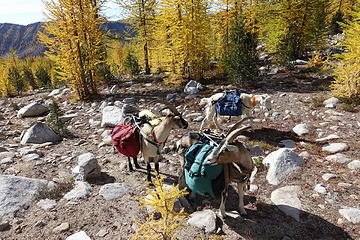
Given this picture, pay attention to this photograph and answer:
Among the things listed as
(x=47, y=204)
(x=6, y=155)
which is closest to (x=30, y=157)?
(x=6, y=155)

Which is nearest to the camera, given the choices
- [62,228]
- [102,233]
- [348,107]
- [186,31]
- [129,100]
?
[102,233]

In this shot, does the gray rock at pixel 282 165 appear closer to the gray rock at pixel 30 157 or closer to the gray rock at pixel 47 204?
the gray rock at pixel 47 204

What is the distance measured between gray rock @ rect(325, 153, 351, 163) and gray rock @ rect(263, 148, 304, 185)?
83cm

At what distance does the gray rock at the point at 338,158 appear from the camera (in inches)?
229

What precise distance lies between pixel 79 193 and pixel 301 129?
7600 millimetres

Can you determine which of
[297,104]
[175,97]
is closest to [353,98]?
[297,104]

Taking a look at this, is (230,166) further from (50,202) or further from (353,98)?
(353,98)

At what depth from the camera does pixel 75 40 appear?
13.3 metres

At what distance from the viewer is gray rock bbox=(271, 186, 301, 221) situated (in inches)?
170

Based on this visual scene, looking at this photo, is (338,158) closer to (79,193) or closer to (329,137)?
(329,137)

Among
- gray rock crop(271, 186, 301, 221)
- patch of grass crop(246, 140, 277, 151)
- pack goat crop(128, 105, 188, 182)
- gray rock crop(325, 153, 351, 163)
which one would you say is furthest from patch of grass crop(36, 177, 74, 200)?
gray rock crop(325, 153, 351, 163)

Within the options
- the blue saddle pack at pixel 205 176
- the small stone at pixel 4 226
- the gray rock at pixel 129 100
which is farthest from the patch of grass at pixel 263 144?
the gray rock at pixel 129 100

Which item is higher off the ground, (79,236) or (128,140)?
(128,140)

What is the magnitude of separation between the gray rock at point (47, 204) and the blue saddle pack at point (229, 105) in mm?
5633
